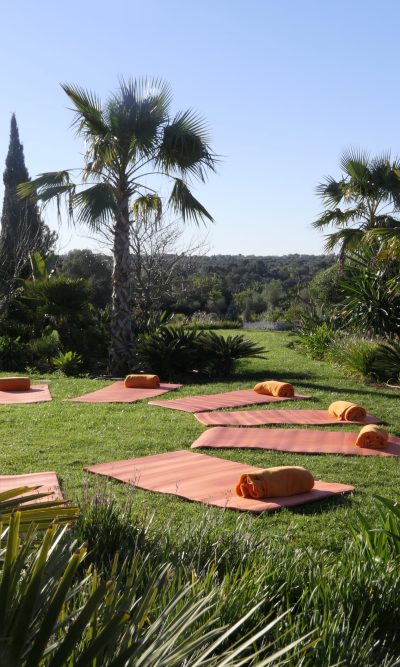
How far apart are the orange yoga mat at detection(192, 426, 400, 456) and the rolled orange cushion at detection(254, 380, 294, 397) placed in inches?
98.2

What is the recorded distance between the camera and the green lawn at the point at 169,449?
5.26 metres

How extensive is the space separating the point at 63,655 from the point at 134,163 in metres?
13.6

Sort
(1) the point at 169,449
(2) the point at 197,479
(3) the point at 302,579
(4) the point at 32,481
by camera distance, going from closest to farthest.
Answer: (3) the point at 302,579
(4) the point at 32,481
(2) the point at 197,479
(1) the point at 169,449

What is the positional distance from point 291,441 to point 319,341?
9834 mm

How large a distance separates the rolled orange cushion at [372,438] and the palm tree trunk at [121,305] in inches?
288

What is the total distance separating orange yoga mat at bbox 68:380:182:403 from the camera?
11148mm

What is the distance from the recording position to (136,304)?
24359 mm

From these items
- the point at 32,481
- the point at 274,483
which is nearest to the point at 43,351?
the point at 32,481

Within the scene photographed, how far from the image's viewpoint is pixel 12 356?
1602cm

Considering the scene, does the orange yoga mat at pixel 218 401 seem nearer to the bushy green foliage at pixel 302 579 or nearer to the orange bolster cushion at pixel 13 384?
the orange bolster cushion at pixel 13 384

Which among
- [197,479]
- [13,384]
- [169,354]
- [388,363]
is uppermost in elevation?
[169,354]

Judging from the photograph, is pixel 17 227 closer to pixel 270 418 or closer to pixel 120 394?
pixel 120 394

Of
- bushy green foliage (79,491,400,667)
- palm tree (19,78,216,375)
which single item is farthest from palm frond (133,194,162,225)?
bushy green foliage (79,491,400,667)

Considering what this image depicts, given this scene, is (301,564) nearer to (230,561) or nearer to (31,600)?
(230,561)
